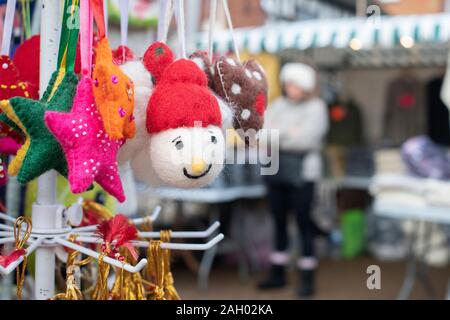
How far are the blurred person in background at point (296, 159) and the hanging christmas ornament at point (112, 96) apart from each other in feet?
7.03

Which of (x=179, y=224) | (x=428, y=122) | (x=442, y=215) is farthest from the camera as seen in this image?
(x=428, y=122)

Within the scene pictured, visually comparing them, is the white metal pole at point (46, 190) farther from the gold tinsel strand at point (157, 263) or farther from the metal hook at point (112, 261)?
the gold tinsel strand at point (157, 263)

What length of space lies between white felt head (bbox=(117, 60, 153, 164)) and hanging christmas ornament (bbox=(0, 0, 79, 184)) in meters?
0.09

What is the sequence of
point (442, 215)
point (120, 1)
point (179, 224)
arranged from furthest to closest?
1. point (179, 224)
2. point (442, 215)
3. point (120, 1)

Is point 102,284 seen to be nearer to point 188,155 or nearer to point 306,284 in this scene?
point 188,155

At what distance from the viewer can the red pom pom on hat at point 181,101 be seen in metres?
0.88

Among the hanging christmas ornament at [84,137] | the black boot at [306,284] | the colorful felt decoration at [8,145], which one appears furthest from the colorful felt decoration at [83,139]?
the black boot at [306,284]

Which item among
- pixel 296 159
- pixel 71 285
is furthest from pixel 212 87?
pixel 296 159

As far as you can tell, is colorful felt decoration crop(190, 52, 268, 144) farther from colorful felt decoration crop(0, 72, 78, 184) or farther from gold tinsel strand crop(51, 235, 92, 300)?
gold tinsel strand crop(51, 235, 92, 300)

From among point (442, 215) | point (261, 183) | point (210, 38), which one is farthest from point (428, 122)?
point (210, 38)

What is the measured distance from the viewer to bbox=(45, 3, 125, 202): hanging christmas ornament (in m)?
0.83

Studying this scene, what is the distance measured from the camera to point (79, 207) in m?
1.06
